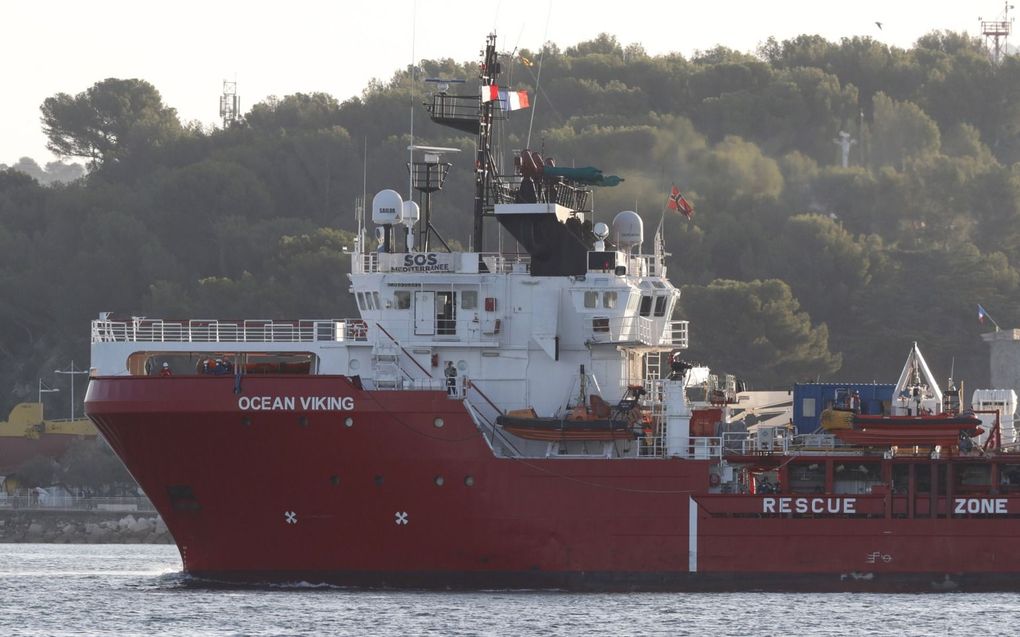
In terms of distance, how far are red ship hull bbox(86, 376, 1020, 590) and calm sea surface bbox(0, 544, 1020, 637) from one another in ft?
1.67

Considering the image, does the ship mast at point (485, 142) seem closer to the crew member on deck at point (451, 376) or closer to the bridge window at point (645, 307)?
the crew member on deck at point (451, 376)

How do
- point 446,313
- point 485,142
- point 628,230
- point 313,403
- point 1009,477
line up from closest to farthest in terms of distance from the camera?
1. point 313,403
2. point 1009,477
3. point 446,313
4. point 485,142
5. point 628,230

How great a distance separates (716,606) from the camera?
35625 millimetres

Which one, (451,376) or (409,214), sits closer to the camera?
(451,376)

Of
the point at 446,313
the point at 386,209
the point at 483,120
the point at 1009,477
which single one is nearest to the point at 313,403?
the point at 446,313

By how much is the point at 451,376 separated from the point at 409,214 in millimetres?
3806

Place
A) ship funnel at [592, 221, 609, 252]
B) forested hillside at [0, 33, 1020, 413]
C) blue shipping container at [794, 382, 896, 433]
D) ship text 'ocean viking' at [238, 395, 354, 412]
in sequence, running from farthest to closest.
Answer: forested hillside at [0, 33, 1020, 413] < ship funnel at [592, 221, 609, 252] < blue shipping container at [794, 382, 896, 433] < ship text 'ocean viking' at [238, 395, 354, 412]

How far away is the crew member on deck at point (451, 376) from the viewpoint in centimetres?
3819

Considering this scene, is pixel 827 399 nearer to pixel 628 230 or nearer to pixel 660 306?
pixel 660 306

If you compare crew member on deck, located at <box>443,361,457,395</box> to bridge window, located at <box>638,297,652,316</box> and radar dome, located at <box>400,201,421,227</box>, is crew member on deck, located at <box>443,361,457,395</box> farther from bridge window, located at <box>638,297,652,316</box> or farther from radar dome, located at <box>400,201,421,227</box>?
bridge window, located at <box>638,297,652,316</box>

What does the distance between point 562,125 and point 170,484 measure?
4747 centimetres

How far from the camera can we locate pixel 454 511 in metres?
37.0

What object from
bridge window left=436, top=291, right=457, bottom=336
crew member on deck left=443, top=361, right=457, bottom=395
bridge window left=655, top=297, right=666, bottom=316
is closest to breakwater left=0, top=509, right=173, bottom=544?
bridge window left=436, top=291, right=457, bottom=336

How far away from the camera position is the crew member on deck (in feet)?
125
